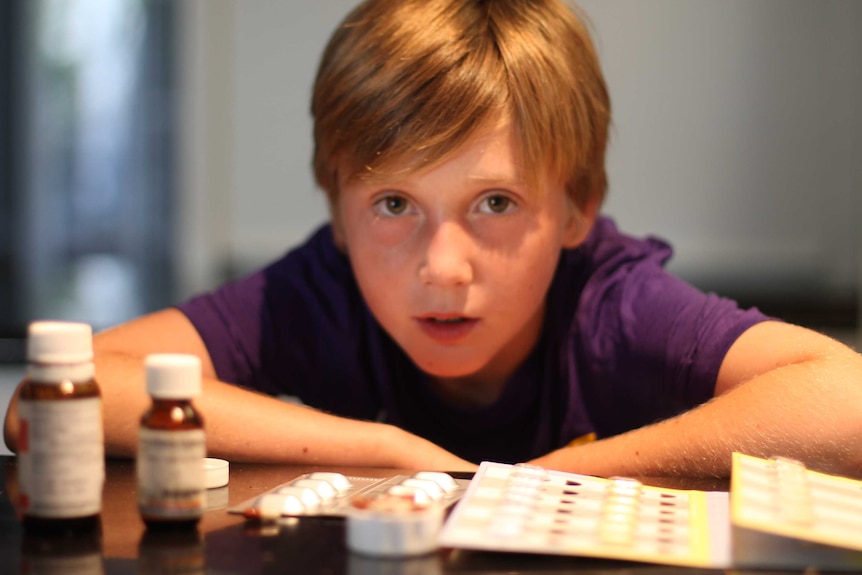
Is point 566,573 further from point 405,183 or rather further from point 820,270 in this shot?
point 820,270

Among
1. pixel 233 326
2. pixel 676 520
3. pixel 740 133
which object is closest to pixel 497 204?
pixel 233 326

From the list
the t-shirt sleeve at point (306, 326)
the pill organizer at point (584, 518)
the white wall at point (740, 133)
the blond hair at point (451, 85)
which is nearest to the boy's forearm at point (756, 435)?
the pill organizer at point (584, 518)

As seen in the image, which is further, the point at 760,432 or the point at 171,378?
the point at 760,432

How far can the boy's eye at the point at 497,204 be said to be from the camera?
1.08m

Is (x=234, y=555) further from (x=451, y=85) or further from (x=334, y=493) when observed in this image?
(x=451, y=85)

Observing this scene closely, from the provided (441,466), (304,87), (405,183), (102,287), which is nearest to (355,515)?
(441,466)

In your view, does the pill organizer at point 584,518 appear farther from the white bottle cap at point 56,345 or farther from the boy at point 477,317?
the white bottle cap at point 56,345

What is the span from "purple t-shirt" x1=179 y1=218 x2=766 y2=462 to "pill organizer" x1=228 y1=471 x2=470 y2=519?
0.46m

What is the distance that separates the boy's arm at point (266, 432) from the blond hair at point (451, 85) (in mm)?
292

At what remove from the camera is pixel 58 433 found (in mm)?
601

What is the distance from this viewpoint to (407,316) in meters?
1.10

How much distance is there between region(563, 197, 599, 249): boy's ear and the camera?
1232 millimetres

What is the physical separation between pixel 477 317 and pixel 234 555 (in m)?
0.56

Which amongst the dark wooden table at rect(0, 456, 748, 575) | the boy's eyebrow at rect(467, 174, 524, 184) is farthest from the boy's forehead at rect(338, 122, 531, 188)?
the dark wooden table at rect(0, 456, 748, 575)
